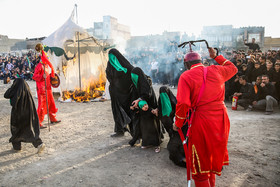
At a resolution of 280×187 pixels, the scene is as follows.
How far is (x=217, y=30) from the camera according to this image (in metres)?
35.6

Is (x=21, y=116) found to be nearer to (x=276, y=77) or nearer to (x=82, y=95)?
(x=82, y=95)

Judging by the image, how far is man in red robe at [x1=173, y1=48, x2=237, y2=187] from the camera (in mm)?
2266

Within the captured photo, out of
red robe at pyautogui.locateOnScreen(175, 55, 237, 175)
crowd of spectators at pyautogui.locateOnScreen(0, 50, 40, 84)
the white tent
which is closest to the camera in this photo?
red robe at pyautogui.locateOnScreen(175, 55, 237, 175)

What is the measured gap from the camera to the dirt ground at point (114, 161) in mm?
3160

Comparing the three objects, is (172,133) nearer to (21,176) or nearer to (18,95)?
(21,176)

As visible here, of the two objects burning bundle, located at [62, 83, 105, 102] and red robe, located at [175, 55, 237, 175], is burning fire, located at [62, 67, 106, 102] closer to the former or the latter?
burning bundle, located at [62, 83, 105, 102]

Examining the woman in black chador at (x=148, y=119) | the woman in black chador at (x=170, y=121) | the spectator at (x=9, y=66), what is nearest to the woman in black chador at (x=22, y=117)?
the woman in black chador at (x=148, y=119)

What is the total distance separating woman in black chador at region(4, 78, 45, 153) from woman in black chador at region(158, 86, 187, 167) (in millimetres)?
2401

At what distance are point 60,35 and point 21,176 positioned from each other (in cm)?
714

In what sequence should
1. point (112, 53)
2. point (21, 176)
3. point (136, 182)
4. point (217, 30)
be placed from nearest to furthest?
1. point (136, 182)
2. point (21, 176)
3. point (112, 53)
4. point (217, 30)

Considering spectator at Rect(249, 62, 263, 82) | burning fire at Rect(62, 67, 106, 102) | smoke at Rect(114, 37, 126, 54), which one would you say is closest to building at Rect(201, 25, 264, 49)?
smoke at Rect(114, 37, 126, 54)

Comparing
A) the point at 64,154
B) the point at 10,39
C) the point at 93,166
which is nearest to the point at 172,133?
the point at 93,166

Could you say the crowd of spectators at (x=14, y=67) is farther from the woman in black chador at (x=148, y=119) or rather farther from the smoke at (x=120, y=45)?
the woman in black chador at (x=148, y=119)

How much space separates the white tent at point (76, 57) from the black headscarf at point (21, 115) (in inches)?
216
